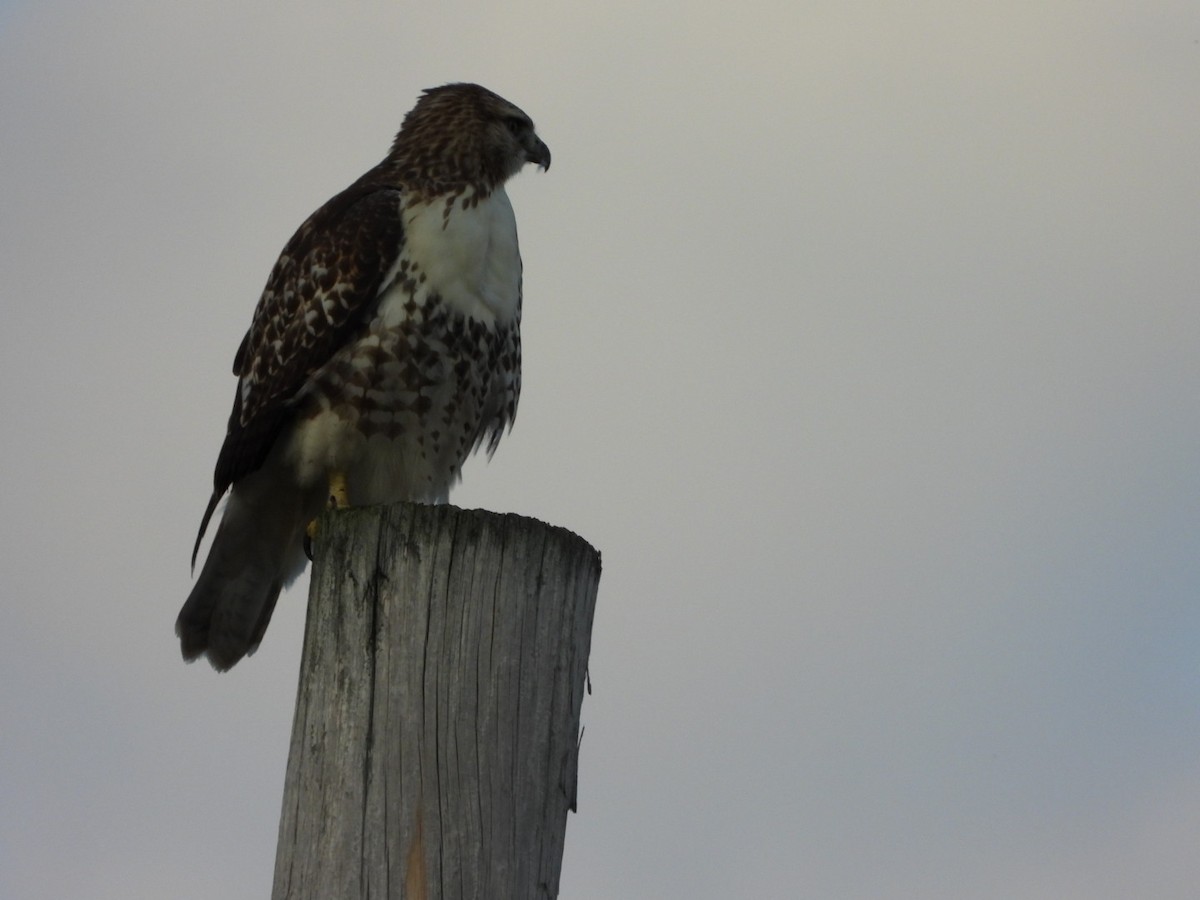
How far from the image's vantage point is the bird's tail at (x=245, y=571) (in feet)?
17.3

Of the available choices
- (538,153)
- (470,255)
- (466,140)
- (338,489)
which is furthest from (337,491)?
(538,153)

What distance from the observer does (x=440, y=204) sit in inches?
217

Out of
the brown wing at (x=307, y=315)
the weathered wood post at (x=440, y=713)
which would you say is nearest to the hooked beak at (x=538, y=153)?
the brown wing at (x=307, y=315)

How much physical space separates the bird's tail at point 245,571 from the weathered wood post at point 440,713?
2175 millimetres

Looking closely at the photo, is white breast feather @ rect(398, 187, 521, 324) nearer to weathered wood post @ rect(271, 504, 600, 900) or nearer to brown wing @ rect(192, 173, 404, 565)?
brown wing @ rect(192, 173, 404, 565)

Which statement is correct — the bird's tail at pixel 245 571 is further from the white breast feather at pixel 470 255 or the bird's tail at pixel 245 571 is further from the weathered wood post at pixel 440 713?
the weathered wood post at pixel 440 713

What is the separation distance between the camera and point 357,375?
5.18 m

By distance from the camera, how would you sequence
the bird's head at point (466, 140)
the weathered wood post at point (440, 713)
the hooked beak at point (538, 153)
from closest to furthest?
the weathered wood post at point (440, 713)
the bird's head at point (466, 140)
the hooked beak at point (538, 153)

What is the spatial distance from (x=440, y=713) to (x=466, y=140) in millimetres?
3243

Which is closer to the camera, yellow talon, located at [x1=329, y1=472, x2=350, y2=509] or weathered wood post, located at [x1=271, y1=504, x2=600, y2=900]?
weathered wood post, located at [x1=271, y1=504, x2=600, y2=900]

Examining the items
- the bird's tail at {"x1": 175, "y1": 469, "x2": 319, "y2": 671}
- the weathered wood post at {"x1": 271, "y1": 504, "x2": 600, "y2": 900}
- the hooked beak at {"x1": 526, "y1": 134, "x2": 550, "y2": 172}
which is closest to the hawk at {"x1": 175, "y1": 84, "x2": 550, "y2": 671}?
the bird's tail at {"x1": 175, "y1": 469, "x2": 319, "y2": 671}

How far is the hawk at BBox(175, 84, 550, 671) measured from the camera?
5.20 meters

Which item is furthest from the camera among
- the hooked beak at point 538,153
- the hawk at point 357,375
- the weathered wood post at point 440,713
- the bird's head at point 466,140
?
the hooked beak at point 538,153

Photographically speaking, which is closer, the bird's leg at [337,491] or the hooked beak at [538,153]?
the bird's leg at [337,491]
